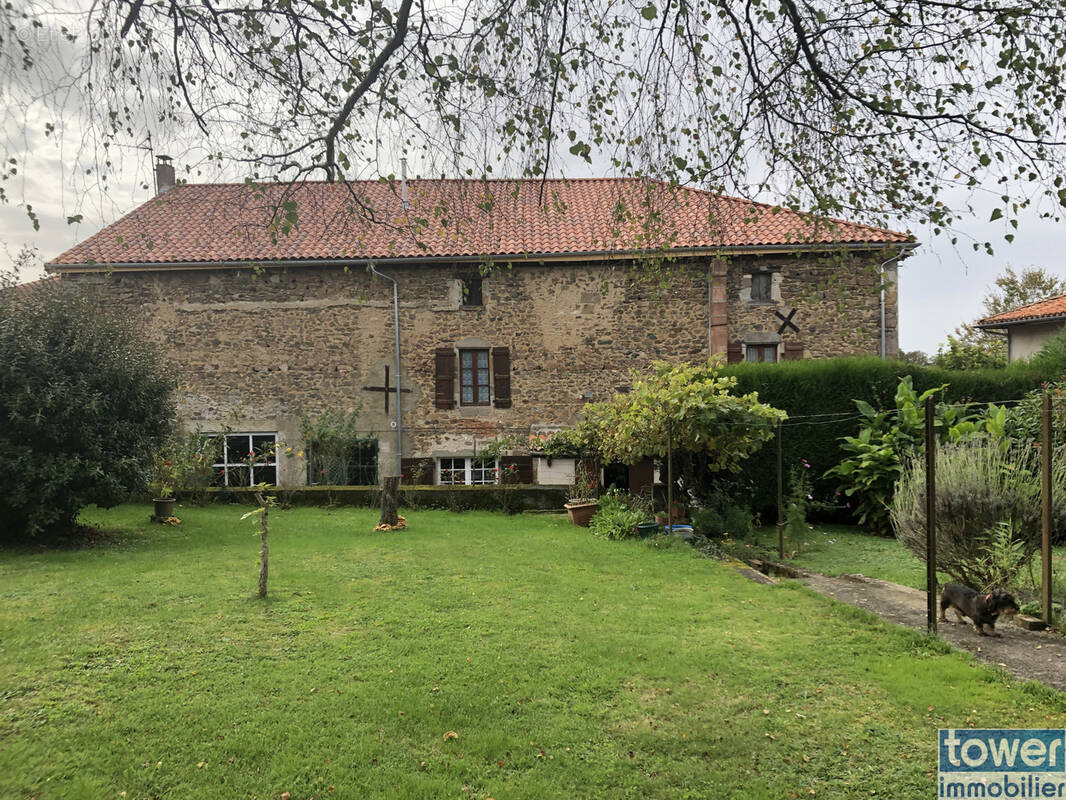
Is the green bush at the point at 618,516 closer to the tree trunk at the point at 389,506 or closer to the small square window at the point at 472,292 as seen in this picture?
the tree trunk at the point at 389,506

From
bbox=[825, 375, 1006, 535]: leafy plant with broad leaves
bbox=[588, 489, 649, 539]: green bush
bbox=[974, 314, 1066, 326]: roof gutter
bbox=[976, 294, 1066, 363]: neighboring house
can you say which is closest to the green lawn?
bbox=[588, 489, 649, 539]: green bush

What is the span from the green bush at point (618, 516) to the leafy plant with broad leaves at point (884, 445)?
3.57 m

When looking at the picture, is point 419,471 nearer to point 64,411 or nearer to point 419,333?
point 419,333

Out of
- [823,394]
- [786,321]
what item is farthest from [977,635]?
[786,321]

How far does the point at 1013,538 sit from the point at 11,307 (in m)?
12.3

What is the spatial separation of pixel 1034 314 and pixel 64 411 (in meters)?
22.7

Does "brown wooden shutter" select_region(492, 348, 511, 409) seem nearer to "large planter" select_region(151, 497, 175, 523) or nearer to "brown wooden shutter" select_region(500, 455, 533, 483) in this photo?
"brown wooden shutter" select_region(500, 455, 533, 483)

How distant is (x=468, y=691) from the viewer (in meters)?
3.88

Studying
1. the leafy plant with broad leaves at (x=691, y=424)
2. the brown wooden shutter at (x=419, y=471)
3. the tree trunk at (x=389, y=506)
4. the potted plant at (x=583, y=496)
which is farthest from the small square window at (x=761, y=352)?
the tree trunk at (x=389, y=506)

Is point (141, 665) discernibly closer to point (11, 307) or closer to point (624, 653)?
point (624, 653)

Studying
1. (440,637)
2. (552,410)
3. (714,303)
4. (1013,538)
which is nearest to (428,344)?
(552,410)

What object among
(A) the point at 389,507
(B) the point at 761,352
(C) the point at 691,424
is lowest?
(A) the point at 389,507

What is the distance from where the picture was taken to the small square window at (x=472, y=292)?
15508mm

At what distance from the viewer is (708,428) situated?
9.22 meters
